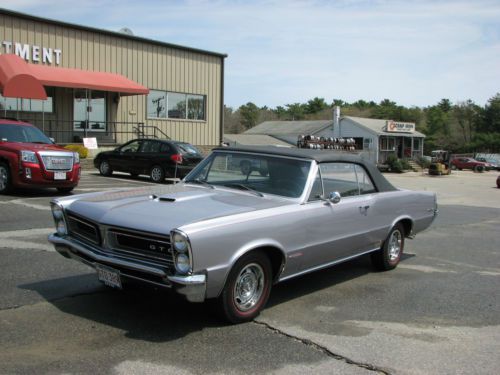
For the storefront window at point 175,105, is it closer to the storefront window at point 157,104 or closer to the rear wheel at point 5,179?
the storefront window at point 157,104

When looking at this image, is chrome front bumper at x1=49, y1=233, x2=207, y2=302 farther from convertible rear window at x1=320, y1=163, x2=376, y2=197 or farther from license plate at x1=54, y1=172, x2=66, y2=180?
license plate at x1=54, y1=172, x2=66, y2=180

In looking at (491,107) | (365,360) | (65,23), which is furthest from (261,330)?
(491,107)

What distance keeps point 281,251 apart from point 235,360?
123 cm

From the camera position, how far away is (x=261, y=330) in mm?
4617

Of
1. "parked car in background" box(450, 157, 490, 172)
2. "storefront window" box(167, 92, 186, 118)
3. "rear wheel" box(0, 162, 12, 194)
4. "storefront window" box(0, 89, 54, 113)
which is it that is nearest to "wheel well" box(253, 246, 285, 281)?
"rear wheel" box(0, 162, 12, 194)

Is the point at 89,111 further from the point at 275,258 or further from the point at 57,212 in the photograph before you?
the point at 275,258

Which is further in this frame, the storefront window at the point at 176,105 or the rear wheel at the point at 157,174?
the storefront window at the point at 176,105

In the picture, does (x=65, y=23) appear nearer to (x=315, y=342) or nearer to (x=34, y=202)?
(x=34, y=202)

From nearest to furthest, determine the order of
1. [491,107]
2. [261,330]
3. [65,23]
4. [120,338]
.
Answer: [120,338], [261,330], [65,23], [491,107]

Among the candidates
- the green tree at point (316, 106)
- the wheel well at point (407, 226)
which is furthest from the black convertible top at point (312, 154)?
the green tree at point (316, 106)

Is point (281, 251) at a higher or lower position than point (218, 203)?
lower

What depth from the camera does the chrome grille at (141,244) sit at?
14.0 ft

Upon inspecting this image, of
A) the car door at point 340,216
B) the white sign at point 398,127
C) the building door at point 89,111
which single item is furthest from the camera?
the white sign at point 398,127

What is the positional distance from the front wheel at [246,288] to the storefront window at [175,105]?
23.2m
